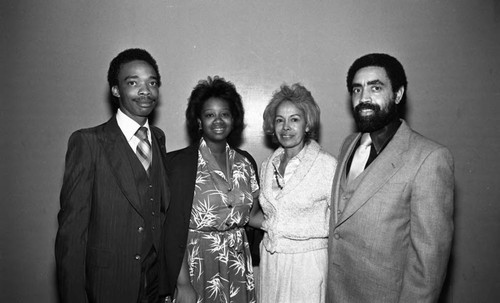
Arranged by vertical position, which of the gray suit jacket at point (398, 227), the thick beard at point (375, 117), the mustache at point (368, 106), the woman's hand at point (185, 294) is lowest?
the woman's hand at point (185, 294)

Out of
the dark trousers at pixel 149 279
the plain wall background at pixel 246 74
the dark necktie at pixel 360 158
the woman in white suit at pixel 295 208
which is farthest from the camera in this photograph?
the plain wall background at pixel 246 74

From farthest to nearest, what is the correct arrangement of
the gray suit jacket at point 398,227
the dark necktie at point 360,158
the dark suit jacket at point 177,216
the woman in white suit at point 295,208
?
1. the woman in white suit at point 295,208
2. the dark suit jacket at point 177,216
3. the dark necktie at point 360,158
4. the gray suit jacket at point 398,227

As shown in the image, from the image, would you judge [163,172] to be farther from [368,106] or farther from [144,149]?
[368,106]

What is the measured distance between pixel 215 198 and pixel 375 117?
46.3 inches

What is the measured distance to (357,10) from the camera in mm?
3533

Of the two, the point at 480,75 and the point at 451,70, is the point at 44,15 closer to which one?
the point at 451,70

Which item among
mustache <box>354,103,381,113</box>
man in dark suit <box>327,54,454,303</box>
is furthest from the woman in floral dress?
mustache <box>354,103,381,113</box>

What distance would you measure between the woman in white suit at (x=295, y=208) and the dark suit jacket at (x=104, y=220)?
951mm

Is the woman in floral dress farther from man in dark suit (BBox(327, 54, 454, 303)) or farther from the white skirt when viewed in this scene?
man in dark suit (BBox(327, 54, 454, 303))

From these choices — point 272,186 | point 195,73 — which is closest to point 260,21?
point 195,73

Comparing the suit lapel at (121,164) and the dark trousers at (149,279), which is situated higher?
the suit lapel at (121,164)

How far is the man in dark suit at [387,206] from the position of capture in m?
1.78

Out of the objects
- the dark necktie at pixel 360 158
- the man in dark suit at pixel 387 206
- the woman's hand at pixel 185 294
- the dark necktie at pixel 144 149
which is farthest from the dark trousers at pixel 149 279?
the dark necktie at pixel 360 158

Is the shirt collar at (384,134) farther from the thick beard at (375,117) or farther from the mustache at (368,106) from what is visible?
the mustache at (368,106)
